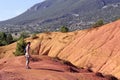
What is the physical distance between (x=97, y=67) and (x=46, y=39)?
3125 centimetres

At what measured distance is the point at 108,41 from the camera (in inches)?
2827

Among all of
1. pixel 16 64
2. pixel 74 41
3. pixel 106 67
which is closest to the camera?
pixel 16 64

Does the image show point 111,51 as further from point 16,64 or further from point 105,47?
point 16,64

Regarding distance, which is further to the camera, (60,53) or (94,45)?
(60,53)

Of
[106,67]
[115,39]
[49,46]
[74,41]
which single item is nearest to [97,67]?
[106,67]

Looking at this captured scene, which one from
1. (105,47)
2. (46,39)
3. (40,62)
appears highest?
(40,62)

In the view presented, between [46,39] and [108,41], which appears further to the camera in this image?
[46,39]

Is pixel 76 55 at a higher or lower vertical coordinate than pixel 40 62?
lower

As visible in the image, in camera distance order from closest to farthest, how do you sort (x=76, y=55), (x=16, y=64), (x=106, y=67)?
(x=16, y=64) → (x=106, y=67) → (x=76, y=55)

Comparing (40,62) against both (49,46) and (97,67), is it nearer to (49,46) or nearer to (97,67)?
(97,67)

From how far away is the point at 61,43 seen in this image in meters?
87.8

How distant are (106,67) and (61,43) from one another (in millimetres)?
25150

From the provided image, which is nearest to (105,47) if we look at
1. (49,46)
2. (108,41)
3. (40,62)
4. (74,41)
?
(108,41)

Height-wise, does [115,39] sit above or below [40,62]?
below
